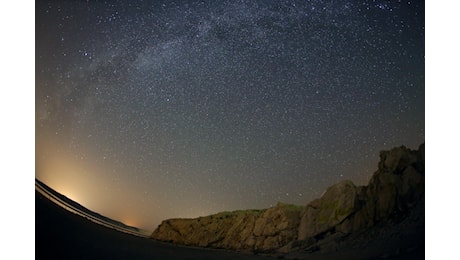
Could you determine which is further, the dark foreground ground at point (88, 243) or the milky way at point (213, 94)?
the milky way at point (213, 94)

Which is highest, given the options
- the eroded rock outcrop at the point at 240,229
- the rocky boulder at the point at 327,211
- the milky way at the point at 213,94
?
the milky way at the point at 213,94

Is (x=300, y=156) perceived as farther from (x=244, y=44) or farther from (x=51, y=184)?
(x=51, y=184)

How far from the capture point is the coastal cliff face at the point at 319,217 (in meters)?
6.13

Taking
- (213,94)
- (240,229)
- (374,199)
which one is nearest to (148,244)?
(240,229)

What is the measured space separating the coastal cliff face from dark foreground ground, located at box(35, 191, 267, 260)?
0.11m

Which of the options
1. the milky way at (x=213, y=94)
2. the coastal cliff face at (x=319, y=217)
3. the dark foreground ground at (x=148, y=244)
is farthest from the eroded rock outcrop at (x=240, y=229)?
the milky way at (x=213, y=94)

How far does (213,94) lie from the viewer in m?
6.49

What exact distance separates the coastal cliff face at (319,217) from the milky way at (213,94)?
24cm

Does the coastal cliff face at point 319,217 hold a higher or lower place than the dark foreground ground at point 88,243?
higher

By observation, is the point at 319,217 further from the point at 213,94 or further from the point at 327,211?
the point at 213,94

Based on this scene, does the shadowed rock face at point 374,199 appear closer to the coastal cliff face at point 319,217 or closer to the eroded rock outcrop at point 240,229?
the coastal cliff face at point 319,217

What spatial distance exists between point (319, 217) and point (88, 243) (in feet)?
8.10

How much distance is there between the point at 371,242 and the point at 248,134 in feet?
5.65
